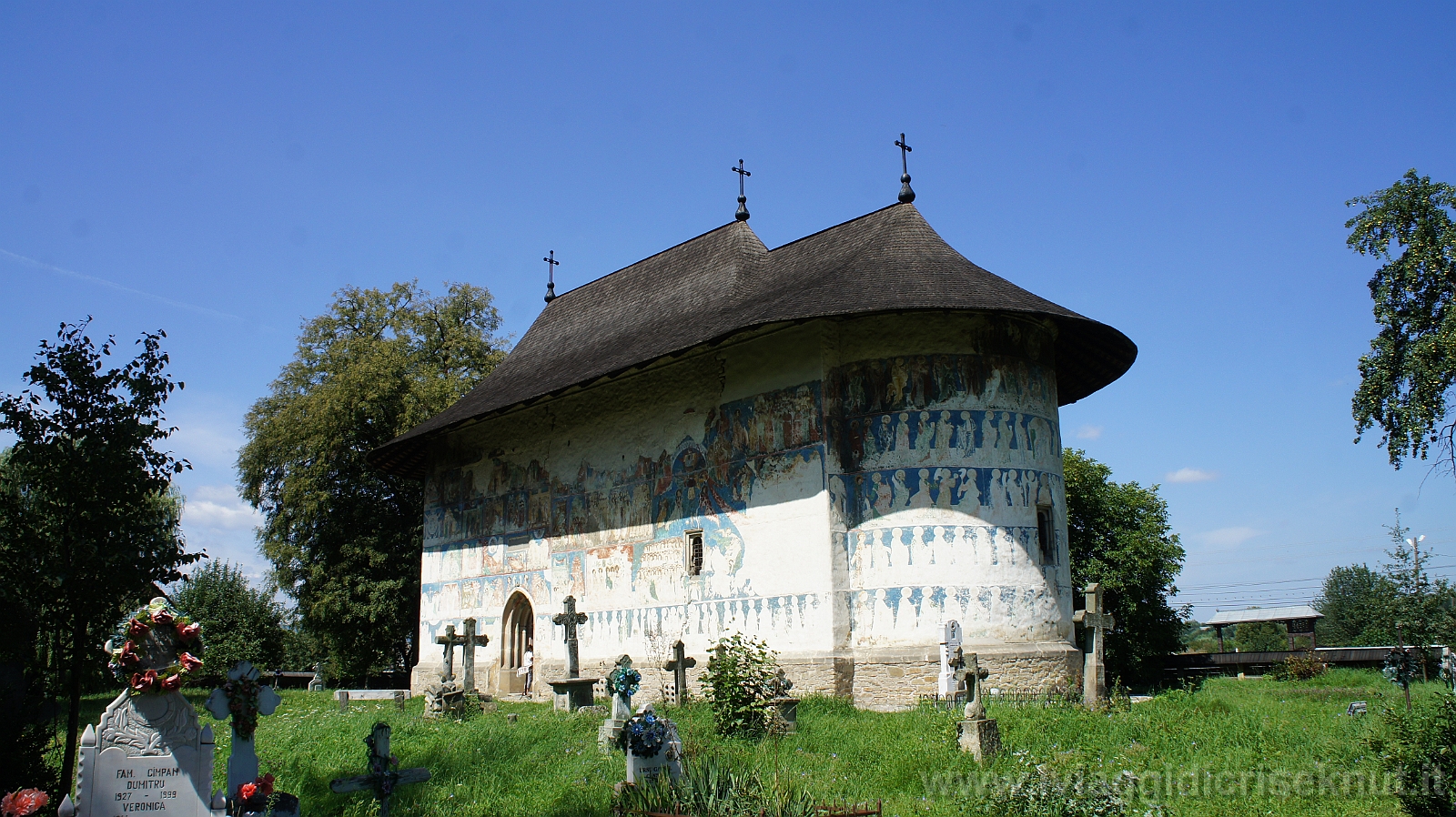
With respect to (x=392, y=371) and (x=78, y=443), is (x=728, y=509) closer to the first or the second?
(x=78, y=443)

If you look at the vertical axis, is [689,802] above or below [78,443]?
below

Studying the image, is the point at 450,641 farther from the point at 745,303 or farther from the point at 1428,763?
the point at 1428,763

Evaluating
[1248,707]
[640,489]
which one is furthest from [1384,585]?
[640,489]

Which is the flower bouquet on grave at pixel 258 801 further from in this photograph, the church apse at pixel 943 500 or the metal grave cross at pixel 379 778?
the church apse at pixel 943 500

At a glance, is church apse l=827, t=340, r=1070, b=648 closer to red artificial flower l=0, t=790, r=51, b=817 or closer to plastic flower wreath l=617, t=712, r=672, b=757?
plastic flower wreath l=617, t=712, r=672, b=757

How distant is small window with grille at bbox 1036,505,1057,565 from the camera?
14500 mm

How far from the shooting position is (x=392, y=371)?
26.5 metres

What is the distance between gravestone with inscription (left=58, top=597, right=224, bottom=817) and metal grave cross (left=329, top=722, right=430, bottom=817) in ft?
3.70

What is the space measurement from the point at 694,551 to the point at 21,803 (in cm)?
1025

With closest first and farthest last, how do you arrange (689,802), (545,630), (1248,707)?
1. (689,802)
2. (1248,707)
3. (545,630)

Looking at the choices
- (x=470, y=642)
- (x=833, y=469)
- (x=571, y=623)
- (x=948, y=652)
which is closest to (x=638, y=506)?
(x=571, y=623)

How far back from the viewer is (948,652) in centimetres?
1309

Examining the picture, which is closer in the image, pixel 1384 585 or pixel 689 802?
pixel 689 802

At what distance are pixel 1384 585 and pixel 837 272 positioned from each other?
1400 centimetres
